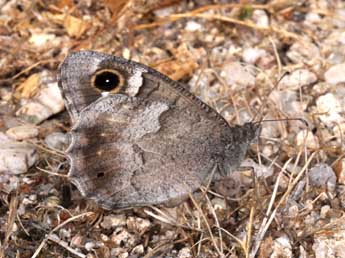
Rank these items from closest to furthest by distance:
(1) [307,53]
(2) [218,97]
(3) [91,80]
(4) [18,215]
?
(3) [91,80] < (4) [18,215] < (2) [218,97] < (1) [307,53]

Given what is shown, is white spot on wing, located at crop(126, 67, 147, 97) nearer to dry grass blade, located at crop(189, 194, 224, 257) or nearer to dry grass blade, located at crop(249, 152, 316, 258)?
dry grass blade, located at crop(189, 194, 224, 257)

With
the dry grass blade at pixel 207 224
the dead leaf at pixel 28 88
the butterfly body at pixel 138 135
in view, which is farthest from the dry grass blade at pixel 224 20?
the dry grass blade at pixel 207 224

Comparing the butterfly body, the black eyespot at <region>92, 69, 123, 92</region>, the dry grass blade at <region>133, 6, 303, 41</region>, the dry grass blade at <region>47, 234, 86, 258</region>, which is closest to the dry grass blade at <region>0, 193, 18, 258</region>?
the dry grass blade at <region>47, 234, 86, 258</region>

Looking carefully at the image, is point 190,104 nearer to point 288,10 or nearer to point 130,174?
point 130,174

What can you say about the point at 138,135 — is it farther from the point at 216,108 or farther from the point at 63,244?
the point at 216,108

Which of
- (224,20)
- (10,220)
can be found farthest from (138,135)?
(224,20)

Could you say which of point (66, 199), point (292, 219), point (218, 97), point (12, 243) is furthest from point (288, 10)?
point (12, 243)

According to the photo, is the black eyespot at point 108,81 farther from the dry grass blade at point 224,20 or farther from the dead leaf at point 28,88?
the dry grass blade at point 224,20
